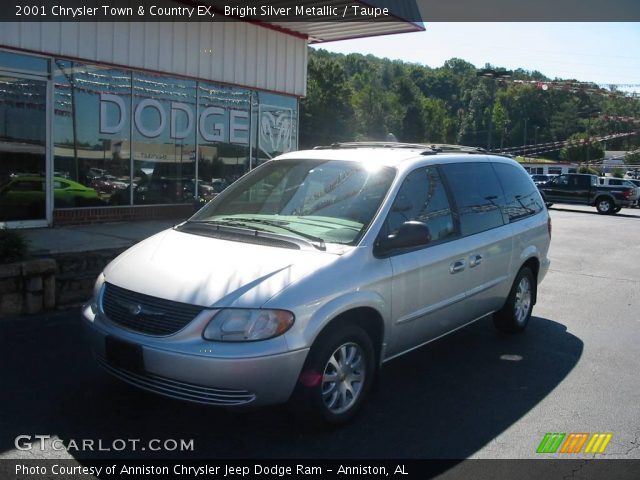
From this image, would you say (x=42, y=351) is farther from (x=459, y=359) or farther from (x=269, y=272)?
(x=459, y=359)

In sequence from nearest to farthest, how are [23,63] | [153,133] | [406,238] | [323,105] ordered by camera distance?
[406,238]
[23,63]
[153,133]
[323,105]

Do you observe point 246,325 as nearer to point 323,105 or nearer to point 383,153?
point 383,153

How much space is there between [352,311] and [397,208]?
0.98m

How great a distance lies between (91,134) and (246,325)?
843 cm

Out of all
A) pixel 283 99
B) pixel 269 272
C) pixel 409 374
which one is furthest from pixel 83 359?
pixel 283 99

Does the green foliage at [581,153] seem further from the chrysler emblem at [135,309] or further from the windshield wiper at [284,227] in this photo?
the chrysler emblem at [135,309]

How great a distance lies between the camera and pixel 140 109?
11.8 m

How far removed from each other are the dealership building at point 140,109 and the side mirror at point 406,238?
7.43 meters

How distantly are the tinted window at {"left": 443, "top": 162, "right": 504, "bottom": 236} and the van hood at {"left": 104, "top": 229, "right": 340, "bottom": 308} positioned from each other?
5.77 feet

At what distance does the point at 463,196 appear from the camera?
557 cm

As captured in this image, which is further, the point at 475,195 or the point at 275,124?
the point at 275,124

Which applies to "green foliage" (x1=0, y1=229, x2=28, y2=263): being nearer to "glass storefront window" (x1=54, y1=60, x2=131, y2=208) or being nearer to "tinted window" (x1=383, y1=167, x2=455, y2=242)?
"glass storefront window" (x1=54, y1=60, x2=131, y2=208)

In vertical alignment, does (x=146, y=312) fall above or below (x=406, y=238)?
below

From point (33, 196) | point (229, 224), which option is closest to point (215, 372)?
point (229, 224)
